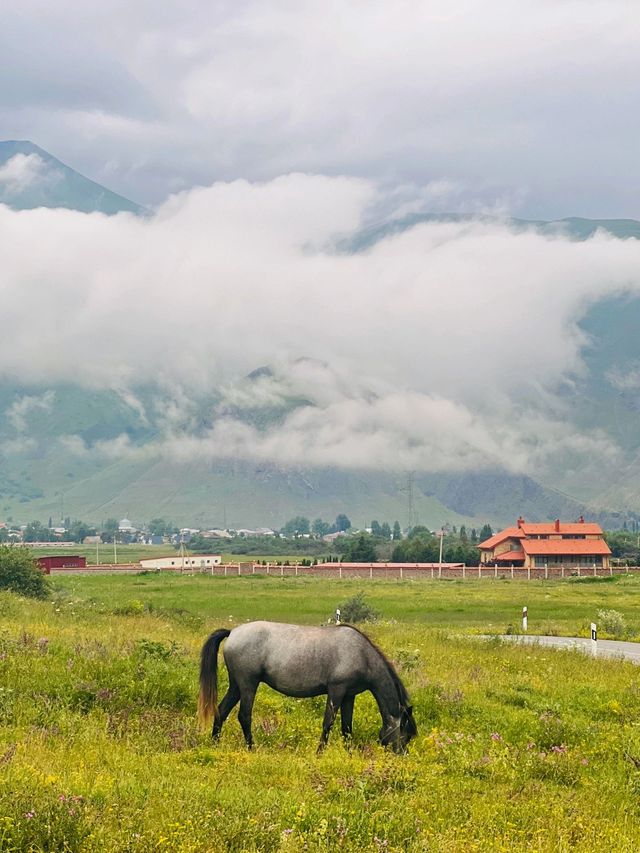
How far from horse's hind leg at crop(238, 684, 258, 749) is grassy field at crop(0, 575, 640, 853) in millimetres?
287

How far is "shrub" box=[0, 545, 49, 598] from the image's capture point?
50153mm

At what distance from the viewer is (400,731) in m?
17.1

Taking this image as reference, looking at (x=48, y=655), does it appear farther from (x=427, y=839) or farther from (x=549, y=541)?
(x=549, y=541)

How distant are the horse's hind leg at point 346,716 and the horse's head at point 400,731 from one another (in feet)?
1.99

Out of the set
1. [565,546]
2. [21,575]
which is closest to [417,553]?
[565,546]

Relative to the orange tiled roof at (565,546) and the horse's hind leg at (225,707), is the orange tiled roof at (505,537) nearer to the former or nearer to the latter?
the orange tiled roof at (565,546)

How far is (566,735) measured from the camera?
18.3 m

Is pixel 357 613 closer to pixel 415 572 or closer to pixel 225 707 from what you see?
pixel 225 707

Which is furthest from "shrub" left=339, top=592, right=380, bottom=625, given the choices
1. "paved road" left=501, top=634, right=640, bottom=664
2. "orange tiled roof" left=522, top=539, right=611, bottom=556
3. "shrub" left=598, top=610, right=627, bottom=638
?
"orange tiled roof" left=522, top=539, right=611, bottom=556

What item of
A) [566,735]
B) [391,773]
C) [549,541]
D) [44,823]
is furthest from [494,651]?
[549,541]

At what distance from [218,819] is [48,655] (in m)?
10.3

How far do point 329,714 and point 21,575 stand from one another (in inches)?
1511

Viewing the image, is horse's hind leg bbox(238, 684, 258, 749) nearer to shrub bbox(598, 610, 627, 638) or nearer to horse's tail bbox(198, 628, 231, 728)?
horse's tail bbox(198, 628, 231, 728)

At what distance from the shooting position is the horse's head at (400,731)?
1684 cm
